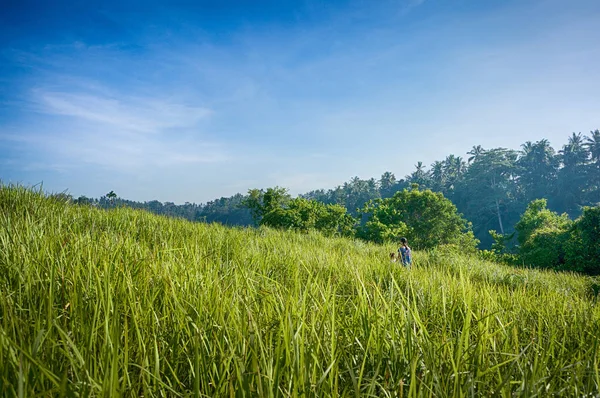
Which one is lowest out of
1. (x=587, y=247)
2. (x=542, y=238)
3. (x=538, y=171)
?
(x=587, y=247)

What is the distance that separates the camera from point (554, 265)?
81.7ft

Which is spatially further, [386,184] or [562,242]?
[386,184]

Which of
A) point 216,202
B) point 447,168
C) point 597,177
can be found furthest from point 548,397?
point 216,202

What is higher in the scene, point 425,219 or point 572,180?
point 572,180

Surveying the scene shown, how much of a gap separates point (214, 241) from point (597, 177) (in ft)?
281

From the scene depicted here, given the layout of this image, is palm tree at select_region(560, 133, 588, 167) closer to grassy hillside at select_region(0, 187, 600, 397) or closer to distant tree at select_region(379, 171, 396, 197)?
A: distant tree at select_region(379, 171, 396, 197)

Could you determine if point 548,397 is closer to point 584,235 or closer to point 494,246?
point 584,235

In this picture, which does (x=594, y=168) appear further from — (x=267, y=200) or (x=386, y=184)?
(x=267, y=200)

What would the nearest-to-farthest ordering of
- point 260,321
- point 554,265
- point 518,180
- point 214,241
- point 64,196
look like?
point 260,321 → point 214,241 → point 64,196 → point 554,265 → point 518,180

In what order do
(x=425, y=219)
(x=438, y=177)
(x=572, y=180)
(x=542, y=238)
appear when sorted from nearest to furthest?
1. (x=542, y=238)
2. (x=425, y=219)
3. (x=572, y=180)
4. (x=438, y=177)

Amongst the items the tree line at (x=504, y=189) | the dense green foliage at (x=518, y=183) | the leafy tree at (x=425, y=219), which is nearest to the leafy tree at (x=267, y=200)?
the tree line at (x=504, y=189)

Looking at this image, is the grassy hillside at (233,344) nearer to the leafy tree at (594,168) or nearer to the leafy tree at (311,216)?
the leafy tree at (311,216)

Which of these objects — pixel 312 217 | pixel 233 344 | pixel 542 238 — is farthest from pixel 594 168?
pixel 233 344

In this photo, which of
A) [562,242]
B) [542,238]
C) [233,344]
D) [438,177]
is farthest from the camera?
[438,177]
